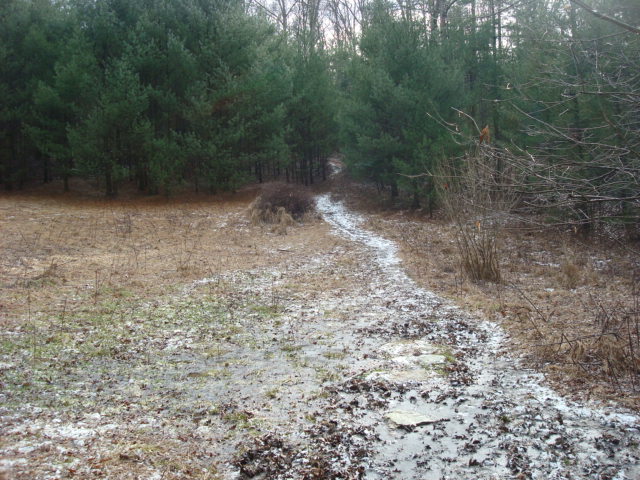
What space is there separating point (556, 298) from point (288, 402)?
4.94 metres

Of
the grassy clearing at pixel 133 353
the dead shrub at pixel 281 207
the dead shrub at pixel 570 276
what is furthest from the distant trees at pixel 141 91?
the dead shrub at pixel 570 276

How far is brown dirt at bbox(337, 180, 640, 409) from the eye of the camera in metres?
4.89

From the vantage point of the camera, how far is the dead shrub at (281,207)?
692 inches

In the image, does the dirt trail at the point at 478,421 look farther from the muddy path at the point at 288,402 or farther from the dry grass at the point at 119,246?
the dry grass at the point at 119,246

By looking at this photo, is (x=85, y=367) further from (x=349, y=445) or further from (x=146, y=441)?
(x=349, y=445)

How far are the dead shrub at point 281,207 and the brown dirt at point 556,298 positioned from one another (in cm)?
310

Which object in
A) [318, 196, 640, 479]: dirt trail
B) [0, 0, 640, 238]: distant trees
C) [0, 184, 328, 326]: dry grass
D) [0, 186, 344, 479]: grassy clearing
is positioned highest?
[0, 0, 640, 238]: distant trees

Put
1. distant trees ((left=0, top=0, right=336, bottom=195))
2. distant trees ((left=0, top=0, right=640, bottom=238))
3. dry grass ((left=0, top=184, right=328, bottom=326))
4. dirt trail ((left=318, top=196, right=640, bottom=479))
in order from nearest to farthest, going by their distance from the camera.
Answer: dirt trail ((left=318, top=196, right=640, bottom=479)) < dry grass ((left=0, top=184, right=328, bottom=326)) < distant trees ((left=0, top=0, right=640, bottom=238)) < distant trees ((left=0, top=0, right=336, bottom=195))

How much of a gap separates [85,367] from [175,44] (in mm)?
18456

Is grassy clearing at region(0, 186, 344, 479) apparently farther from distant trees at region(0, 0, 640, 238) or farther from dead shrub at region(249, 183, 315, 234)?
distant trees at region(0, 0, 640, 238)

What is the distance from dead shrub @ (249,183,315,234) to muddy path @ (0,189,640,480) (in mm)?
9791

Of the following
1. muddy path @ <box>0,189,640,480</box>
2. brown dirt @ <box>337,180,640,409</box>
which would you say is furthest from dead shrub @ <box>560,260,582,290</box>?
muddy path @ <box>0,189,640,480</box>

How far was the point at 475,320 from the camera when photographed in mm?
7059

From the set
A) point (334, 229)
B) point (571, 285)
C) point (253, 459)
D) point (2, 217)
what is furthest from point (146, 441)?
point (2, 217)
